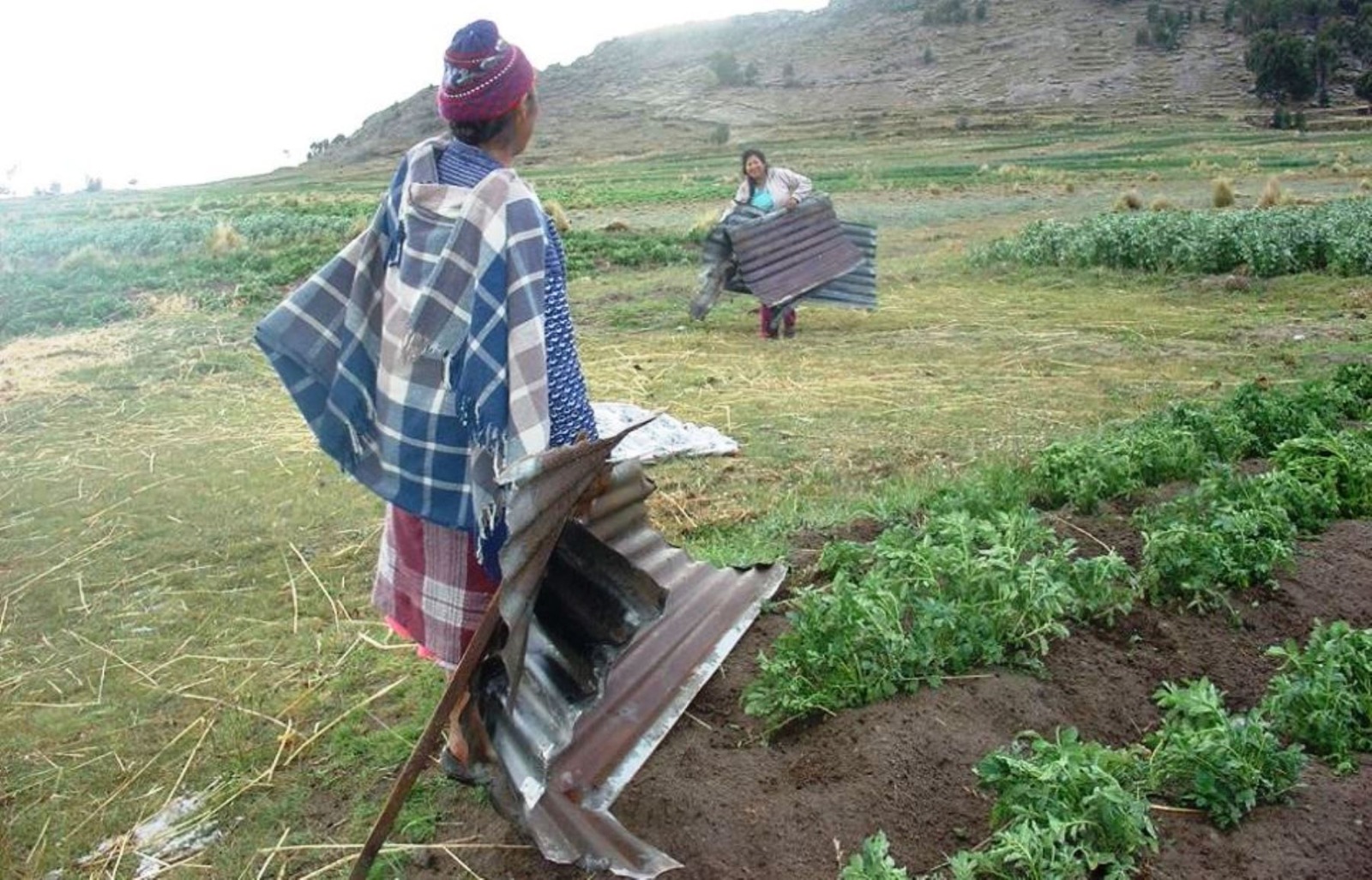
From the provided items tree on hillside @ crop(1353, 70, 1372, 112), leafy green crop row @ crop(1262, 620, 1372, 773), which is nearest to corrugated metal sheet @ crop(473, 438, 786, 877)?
leafy green crop row @ crop(1262, 620, 1372, 773)

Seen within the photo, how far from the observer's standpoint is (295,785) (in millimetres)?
3432

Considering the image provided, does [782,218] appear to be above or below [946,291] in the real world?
above

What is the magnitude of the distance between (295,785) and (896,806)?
1815 mm

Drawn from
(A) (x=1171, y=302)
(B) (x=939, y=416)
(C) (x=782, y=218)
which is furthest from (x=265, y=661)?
(A) (x=1171, y=302)

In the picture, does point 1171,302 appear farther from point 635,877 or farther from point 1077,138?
point 1077,138

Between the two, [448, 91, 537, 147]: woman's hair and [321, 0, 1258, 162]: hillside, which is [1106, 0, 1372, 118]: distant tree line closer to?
[321, 0, 1258, 162]: hillside

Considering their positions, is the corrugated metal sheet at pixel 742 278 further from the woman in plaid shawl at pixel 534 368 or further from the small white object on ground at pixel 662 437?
the woman in plaid shawl at pixel 534 368

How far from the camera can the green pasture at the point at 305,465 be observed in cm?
353

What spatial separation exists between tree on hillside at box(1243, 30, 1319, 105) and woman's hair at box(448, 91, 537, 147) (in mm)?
68900

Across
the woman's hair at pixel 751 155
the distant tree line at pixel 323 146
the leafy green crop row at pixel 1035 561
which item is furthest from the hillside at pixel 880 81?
the leafy green crop row at pixel 1035 561

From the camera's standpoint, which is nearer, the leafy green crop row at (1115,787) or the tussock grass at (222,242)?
the leafy green crop row at (1115,787)

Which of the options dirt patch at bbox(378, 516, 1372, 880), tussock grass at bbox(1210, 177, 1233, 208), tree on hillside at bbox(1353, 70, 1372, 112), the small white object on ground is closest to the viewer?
dirt patch at bbox(378, 516, 1372, 880)

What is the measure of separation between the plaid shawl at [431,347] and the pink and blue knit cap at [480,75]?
0.49 feet

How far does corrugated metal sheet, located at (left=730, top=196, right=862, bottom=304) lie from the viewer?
9.95m
